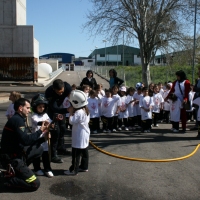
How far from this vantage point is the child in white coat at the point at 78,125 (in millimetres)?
6055

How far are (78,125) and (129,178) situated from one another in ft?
4.25

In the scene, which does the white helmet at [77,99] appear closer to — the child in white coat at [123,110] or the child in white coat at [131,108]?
the child in white coat at [123,110]

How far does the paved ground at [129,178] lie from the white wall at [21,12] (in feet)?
85.3

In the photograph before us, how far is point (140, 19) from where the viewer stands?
18625 mm

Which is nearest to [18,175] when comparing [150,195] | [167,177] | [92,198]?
[92,198]

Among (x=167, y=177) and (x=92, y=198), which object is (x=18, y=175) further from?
(x=167, y=177)

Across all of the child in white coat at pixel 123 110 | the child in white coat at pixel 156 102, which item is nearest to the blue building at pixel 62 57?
the child in white coat at pixel 156 102

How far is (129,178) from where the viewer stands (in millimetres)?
6062

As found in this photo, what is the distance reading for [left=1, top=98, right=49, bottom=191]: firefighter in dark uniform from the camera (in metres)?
5.41

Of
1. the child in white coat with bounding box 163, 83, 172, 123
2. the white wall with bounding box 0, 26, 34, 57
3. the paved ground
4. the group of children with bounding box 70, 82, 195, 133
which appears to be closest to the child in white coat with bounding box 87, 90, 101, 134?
the group of children with bounding box 70, 82, 195, 133

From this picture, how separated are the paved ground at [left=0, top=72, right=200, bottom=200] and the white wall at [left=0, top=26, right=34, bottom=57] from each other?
80.9 feet

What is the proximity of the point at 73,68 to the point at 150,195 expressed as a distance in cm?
6962

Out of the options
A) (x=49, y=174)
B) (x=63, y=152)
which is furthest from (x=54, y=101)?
(x=49, y=174)

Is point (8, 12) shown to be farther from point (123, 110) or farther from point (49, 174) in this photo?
point (49, 174)
